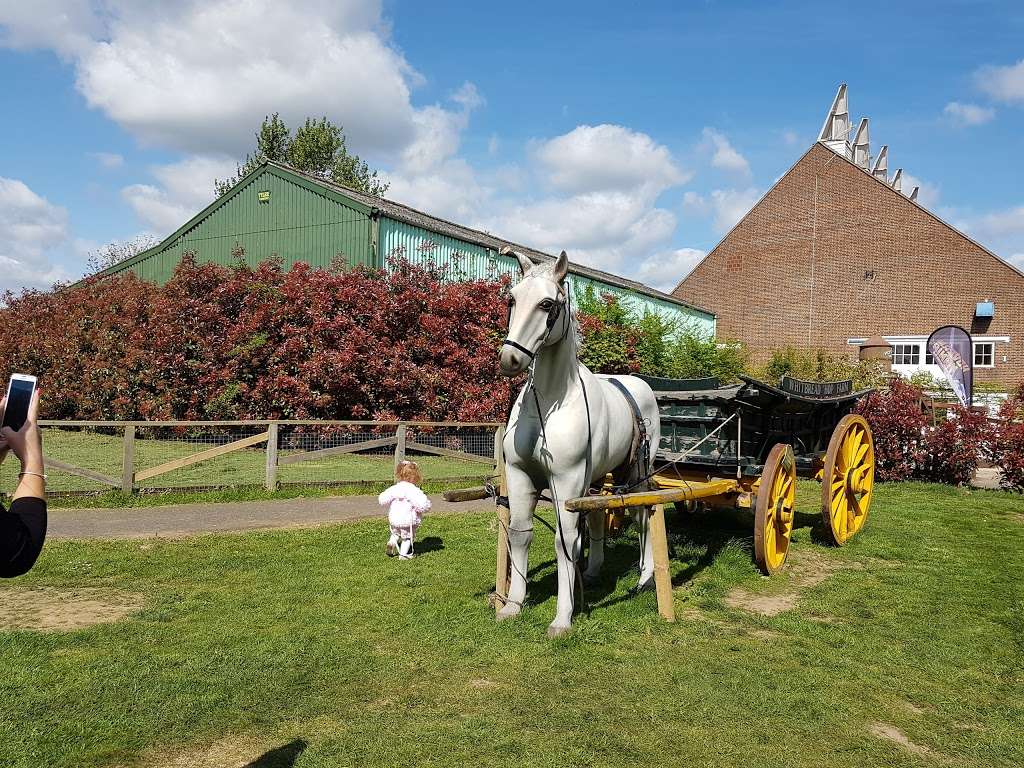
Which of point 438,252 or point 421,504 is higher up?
point 438,252

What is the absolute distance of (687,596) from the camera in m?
5.93

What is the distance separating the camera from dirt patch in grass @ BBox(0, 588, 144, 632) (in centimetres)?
508

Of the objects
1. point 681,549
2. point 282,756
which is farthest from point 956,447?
point 282,756

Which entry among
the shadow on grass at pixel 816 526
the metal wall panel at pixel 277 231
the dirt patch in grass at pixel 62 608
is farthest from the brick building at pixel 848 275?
the dirt patch in grass at pixel 62 608

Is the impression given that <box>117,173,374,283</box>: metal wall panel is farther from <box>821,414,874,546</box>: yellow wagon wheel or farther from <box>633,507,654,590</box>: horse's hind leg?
<box>633,507,654,590</box>: horse's hind leg

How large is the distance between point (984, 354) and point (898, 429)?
17183mm

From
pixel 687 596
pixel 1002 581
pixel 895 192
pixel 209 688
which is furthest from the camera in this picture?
pixel 895 192

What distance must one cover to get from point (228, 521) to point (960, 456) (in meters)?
12.2

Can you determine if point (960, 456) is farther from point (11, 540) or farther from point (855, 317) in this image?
point (855, 317)

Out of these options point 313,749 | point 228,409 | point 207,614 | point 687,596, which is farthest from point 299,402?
point 313,749

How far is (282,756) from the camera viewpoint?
10.8ft

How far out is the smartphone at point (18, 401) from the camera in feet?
6.65

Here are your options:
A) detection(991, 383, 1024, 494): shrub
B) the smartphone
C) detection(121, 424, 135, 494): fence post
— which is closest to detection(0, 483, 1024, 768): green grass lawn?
the smartphone

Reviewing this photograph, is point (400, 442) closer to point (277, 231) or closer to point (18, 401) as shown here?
point (18, 401)
